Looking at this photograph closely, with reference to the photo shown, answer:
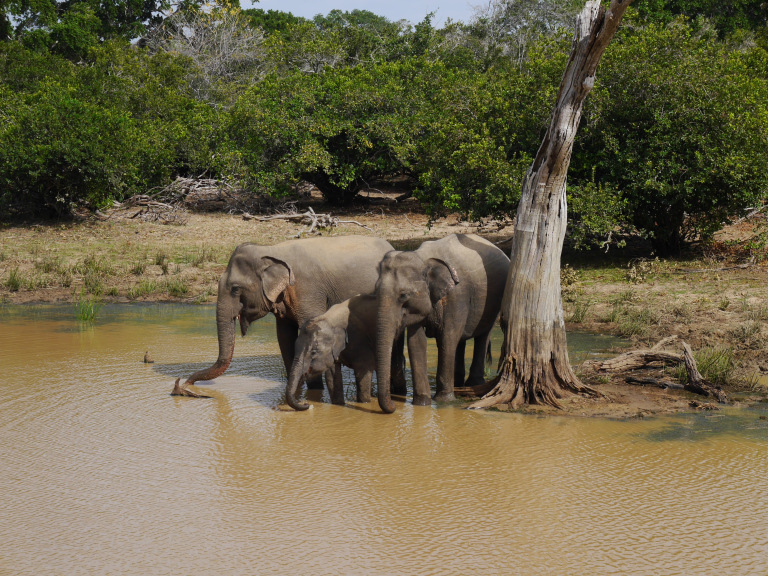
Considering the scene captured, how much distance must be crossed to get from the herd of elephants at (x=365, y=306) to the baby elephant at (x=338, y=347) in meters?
0.01

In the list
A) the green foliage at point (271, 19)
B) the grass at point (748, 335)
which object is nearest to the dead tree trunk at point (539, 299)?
the grass at point (748, 335)

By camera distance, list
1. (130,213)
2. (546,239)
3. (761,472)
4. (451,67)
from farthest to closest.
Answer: (451,67), (130,213), (546,239), (761,472)

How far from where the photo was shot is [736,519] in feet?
18.9

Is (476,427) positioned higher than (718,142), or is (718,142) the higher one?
(718,142)

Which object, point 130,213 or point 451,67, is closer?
point 130,213

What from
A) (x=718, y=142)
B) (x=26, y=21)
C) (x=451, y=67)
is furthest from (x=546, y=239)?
(x=26, y=21)

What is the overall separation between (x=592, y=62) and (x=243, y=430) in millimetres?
4880

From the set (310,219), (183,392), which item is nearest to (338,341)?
(183,392)

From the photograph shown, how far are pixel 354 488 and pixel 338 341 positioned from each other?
248 centimetres

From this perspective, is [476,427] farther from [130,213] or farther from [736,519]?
[130,213]

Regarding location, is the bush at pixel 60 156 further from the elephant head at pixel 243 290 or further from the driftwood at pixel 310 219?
the elephant head at pixel 243 290

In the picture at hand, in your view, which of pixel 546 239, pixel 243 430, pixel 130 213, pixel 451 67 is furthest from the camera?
pixel 451 67

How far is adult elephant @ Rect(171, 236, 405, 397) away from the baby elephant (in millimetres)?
772

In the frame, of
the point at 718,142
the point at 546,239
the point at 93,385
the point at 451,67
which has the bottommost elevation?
the point at 93,385
